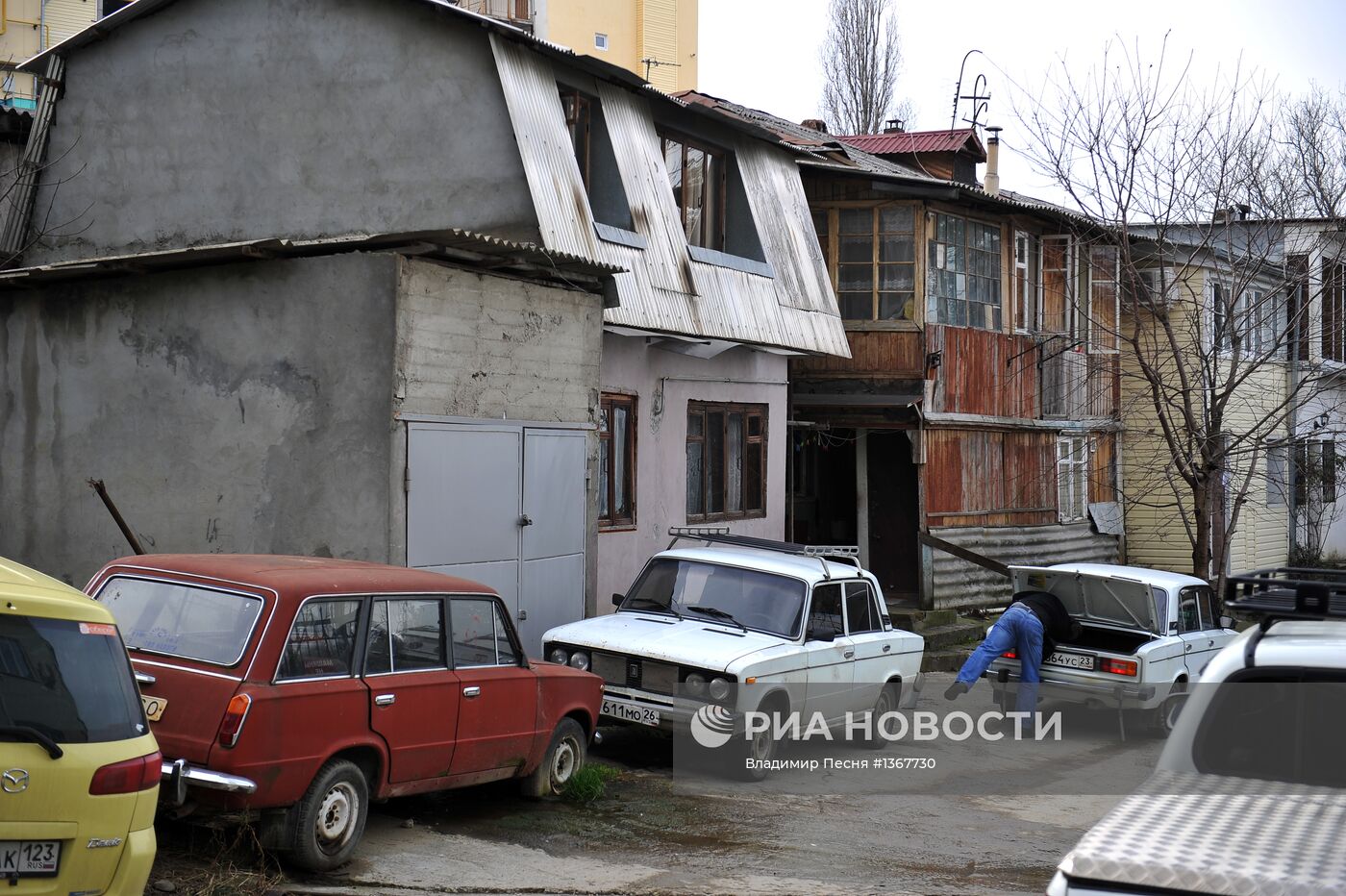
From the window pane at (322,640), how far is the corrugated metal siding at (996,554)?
43.4 ft

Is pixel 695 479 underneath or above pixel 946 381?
underneath

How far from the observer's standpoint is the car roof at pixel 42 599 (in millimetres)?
4922

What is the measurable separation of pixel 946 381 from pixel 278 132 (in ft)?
34.1

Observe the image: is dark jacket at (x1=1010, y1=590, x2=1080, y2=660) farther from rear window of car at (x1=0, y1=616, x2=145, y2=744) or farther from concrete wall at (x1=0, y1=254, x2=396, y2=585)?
rear window of car at (x1=0, y1=616, x2=145, y2=744)

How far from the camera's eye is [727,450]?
1717 centimetres

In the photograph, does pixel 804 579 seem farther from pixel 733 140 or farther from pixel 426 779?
pixel 733 140

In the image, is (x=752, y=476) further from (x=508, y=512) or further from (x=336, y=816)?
(x=336, y=816)

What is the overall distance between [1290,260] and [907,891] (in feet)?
57.1

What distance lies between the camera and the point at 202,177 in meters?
14.2

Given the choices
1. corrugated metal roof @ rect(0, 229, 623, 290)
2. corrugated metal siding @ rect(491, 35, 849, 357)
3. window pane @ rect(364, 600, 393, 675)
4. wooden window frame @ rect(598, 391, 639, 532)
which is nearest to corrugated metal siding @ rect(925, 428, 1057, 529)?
corrugated metal siding @ rect(491, 35, 849, 357)

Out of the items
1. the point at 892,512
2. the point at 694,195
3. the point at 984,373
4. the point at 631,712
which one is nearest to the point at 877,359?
the point at 984,373

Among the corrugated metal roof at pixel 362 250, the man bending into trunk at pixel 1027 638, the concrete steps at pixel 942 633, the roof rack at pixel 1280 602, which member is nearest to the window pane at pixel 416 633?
the corrugated metal roof at pixel 362 250

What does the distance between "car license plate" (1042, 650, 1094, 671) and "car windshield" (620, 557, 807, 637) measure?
11.6 ft

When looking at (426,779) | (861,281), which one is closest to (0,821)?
(426,779)
